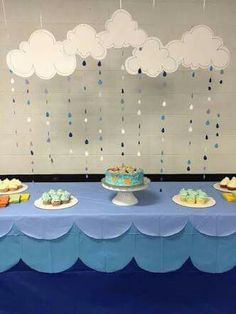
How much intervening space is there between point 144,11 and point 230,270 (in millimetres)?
1789

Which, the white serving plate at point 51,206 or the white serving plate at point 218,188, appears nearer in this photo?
the white serving plate at point 51,206

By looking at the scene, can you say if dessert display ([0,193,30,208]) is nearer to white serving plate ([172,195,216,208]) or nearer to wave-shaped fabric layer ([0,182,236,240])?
wave-shaped fabric layer ([0,182,236,240])

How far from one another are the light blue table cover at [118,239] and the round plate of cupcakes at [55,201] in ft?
0.23

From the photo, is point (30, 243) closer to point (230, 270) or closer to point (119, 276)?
point (119, 276)

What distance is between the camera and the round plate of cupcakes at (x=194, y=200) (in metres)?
2.07

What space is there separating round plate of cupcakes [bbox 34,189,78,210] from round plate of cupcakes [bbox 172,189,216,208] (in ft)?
2.14

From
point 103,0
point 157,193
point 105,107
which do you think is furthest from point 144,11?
point 157,193

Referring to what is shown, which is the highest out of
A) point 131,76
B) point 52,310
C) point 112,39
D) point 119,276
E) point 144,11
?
point 144,11

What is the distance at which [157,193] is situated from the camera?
232cm

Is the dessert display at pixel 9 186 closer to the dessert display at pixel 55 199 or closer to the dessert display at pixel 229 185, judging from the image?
the dessert display at pixel 55 199

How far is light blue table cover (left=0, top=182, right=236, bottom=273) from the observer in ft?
6.34

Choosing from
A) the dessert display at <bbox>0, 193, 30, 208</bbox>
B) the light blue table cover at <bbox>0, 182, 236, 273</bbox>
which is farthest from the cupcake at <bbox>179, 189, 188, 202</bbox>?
the dessert display at <bbox>0, 193, 30, 208</bbox>

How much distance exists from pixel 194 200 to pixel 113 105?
931 millimetres

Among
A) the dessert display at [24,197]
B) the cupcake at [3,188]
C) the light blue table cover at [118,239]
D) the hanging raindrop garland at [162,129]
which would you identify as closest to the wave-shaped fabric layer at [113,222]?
the light blue table cover at [118,239]
